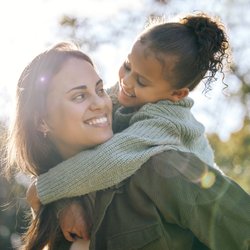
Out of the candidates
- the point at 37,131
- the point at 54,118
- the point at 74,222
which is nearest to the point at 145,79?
the point at 54,118

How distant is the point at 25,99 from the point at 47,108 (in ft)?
0.51

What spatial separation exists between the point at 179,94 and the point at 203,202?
58cm

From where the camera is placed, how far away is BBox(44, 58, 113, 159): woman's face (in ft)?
9.42

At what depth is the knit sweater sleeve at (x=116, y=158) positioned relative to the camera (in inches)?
107

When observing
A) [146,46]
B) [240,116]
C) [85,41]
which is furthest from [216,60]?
[240,116]

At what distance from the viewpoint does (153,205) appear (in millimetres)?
2686

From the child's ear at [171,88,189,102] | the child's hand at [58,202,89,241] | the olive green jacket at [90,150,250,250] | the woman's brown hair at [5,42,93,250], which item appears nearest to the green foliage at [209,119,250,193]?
the woman's brown hair at [5,42,93,250]

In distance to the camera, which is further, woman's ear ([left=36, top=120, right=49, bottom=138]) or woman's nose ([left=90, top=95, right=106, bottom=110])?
woman's ear ([left=36, top=120, right=49, bottom=138])

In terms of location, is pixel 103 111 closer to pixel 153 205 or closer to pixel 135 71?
pixel 135 71

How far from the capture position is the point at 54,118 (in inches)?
118

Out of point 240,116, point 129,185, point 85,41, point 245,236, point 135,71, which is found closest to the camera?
point 245,236

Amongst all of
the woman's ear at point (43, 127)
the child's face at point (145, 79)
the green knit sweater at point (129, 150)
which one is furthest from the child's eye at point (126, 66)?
the woman's ear at point (43, 127)

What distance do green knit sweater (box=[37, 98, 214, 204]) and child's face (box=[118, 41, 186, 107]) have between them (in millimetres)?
62

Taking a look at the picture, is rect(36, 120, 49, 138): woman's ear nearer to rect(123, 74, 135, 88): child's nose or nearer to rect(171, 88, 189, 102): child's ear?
rect(123, 74, 135, 88): child's nose
